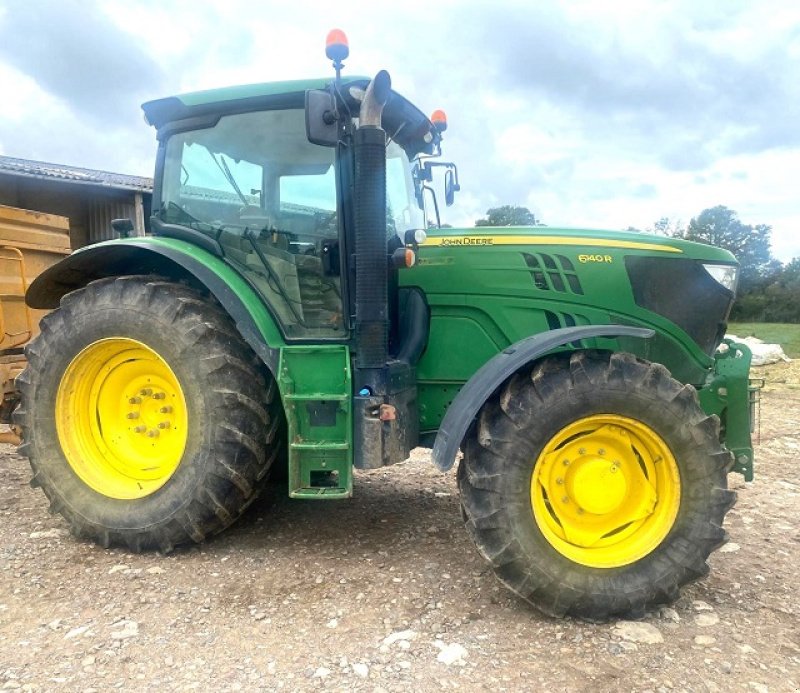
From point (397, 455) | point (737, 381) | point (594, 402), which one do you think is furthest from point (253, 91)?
point (737, 381)

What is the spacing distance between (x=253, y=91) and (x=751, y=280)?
2342 centimetres

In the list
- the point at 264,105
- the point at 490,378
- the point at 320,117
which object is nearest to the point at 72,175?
→ the point at 264,105

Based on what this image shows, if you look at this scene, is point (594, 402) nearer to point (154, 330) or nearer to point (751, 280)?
point (154, 330)

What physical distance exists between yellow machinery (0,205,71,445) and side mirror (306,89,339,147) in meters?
2.84

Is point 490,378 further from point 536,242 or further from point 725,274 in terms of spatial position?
point 725,274

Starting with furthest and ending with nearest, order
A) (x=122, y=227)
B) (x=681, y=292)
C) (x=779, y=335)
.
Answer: (x=779, y=335)
(x=122, y=227)
(x=681, y=292)

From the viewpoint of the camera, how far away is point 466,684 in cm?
222

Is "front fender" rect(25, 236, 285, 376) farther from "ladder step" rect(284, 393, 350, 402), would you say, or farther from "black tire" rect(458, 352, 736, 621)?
"black tire" rect(458, 352, 736, 621)

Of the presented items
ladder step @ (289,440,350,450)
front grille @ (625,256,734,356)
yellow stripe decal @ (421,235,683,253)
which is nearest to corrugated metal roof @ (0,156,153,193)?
yellow stripe decal @ (421,235,683,253)

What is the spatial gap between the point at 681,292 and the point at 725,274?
26 cm

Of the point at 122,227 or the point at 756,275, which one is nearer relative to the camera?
the point at 122,227

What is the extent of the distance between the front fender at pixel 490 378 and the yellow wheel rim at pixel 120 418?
1.39 m

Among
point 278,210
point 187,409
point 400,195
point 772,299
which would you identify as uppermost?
point 400,195

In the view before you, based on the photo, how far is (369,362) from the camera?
3.04 metres
